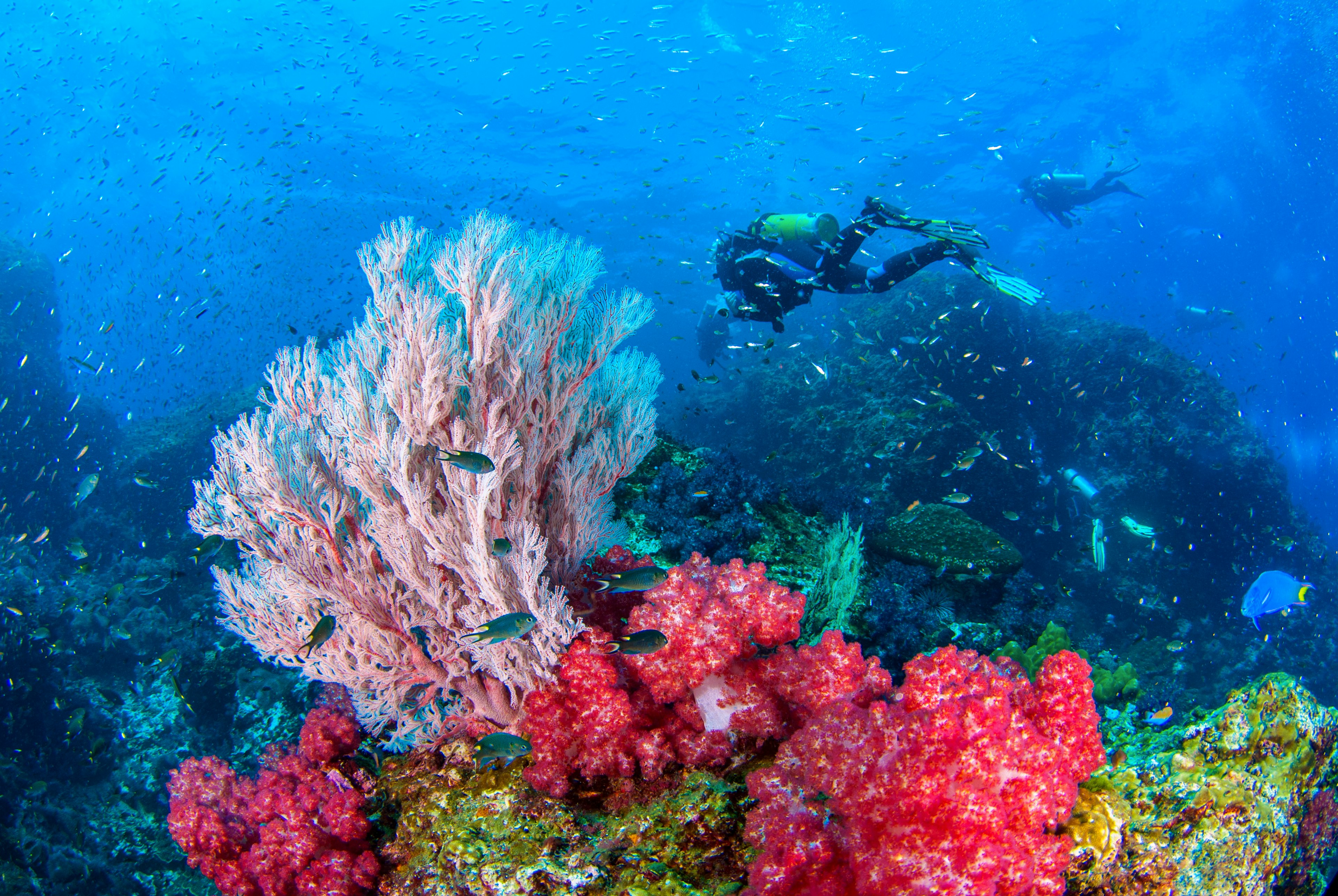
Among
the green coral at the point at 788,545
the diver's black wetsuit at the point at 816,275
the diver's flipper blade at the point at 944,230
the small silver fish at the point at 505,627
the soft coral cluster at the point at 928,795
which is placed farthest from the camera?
the diver's black wetsuit at the point at 816,275

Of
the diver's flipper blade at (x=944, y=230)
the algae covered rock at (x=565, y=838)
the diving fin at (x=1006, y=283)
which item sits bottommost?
the algae covered rock at (x=565, y=838)

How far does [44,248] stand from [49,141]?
1051 inches

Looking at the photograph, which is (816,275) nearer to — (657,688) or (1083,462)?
(657,688)

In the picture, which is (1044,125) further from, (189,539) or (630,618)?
(189,539)

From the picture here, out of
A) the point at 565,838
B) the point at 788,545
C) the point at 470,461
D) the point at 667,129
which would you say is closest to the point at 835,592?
the point at 788,545

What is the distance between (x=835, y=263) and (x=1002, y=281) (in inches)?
114

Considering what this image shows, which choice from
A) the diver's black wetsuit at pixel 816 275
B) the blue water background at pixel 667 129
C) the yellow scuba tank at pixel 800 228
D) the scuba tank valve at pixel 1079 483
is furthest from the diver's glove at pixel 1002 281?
the blue water background at pixel 667 129

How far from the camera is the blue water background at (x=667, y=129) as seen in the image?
31.1 metres

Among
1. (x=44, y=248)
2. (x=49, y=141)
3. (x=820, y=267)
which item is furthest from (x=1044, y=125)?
(x=44, y=248)

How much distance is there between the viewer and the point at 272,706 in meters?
8.23

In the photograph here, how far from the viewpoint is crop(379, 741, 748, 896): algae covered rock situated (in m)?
2.47

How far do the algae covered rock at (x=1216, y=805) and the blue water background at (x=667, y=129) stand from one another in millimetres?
24245

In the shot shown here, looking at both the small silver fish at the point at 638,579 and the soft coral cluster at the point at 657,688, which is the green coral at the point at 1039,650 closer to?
the soft coral cluster at the point at 657,688

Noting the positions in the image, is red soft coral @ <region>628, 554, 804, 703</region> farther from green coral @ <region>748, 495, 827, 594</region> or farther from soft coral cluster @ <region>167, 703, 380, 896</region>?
green coral @ <region>748, 495, 827, 594</region>
